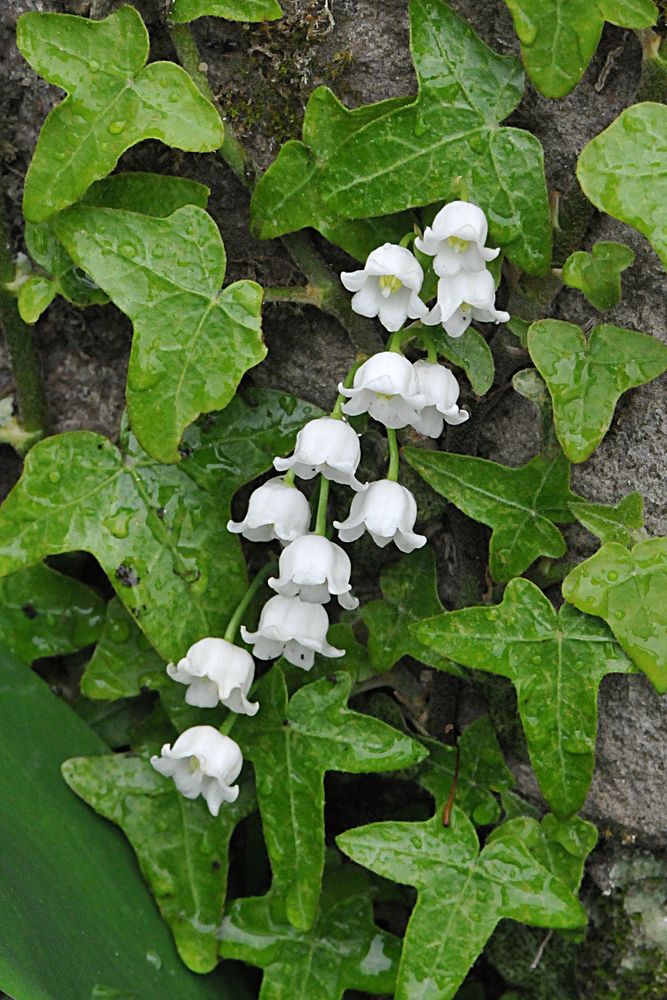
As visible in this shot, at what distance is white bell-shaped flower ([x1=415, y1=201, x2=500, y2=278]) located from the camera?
1149mm

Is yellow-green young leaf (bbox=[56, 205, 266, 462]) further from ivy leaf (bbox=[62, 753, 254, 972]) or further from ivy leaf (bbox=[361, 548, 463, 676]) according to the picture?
ivy leaf (bbox=[62, 753, 254, 972])

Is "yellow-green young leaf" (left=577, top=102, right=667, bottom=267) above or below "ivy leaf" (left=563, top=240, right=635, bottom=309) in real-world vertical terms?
above

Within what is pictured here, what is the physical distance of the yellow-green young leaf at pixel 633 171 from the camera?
3.60ft

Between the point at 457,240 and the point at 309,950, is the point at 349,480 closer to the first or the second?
the point at 457,240

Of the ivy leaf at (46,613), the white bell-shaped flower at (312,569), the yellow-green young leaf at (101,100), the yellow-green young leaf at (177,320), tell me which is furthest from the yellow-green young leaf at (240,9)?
the ivy leaf at (46,613)

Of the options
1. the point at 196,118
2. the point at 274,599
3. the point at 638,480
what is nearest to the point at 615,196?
the point at 638,480

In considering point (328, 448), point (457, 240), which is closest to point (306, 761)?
point (328, 448)

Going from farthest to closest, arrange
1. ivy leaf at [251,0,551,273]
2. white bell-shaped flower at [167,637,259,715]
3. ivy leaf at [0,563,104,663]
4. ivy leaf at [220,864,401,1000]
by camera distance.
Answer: ivy leaf at [0,563,104,663], ivy leaf at [220,864,401,1000], white bell-shaped flower at [167,637,259,715], ivy leaf at [251,0,551,273]

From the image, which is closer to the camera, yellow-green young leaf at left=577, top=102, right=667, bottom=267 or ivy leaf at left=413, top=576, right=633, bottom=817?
yellow-green young leaf at left=577, top=102, right=667, bottom=267

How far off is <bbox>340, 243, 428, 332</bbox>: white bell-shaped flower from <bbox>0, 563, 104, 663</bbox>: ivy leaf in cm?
73

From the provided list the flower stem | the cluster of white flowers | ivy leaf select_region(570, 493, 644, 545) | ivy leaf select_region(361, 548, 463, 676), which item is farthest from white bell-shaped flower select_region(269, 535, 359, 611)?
ivy leaf select_region(570, 493, 644, 545)

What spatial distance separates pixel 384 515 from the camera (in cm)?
123

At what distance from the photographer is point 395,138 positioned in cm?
121

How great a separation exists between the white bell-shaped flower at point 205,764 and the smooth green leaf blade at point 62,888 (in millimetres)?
155
